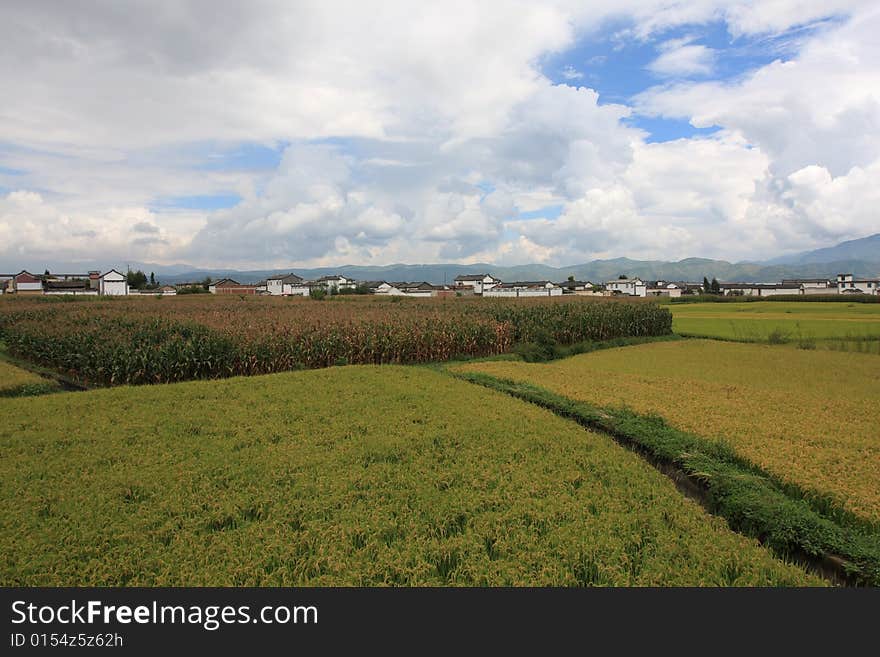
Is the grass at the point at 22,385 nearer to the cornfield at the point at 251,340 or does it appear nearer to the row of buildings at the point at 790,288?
the cornfield at the point at 251,340

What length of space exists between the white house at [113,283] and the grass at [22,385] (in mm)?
78697

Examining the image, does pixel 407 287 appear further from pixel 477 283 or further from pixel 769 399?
pixel 769 399

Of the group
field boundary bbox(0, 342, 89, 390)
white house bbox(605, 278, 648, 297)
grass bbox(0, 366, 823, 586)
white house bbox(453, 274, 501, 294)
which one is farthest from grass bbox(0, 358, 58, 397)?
white house bbox(605, 278, 648, 297)

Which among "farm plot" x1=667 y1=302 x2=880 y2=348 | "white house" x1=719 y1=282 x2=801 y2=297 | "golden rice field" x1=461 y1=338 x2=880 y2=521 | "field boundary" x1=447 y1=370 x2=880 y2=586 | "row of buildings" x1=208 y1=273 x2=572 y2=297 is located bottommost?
"field boundary" x1=447 y1=370 x2=880 y2=586

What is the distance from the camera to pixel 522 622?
14.5 ft

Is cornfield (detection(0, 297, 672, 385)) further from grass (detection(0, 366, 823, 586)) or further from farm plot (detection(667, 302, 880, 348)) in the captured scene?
farm plot (detection(667, 302, 880, 348))

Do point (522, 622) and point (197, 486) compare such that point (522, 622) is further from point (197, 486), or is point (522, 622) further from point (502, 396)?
point (502, 396)

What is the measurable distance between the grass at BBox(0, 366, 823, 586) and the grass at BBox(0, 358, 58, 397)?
650 cm

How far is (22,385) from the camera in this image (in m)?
16.6

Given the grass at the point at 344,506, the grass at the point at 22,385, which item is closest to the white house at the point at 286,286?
the grass at the point at 22,385

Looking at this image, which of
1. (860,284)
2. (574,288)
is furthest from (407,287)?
(860,284)

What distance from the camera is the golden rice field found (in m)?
8.29

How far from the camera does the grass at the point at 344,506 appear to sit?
5.25m

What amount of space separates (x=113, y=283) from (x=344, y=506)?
99.8 metres
